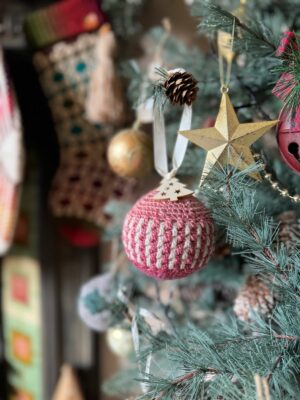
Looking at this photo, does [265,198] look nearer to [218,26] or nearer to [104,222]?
[218,26]

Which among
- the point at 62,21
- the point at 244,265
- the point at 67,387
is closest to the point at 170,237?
the point at 244,265

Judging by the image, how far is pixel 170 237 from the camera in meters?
0.40

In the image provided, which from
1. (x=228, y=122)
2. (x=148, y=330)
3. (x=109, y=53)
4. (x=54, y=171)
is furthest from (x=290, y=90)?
(x=54, y=171)

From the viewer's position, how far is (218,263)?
2.09 ft

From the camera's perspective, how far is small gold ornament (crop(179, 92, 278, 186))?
1.35 feet

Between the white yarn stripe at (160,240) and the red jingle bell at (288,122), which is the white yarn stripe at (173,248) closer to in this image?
the white yarn stripe at (160,240)

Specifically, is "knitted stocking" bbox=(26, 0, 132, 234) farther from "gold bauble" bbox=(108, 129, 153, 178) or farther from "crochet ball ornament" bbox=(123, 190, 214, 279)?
"crochet ball ornament" bbox=(123, 190, 214, 279)

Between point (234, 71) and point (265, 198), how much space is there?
0.16 meters

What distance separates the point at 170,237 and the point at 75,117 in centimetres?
45

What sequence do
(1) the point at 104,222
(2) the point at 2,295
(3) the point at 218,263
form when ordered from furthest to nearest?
(2) the point at 2,295 < (1) the point at 104,222 < (3) the point at 218,263

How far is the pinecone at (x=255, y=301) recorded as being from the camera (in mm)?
484

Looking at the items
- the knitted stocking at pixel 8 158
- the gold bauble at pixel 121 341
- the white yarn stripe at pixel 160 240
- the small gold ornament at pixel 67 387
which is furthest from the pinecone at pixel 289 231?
the small gold ornament at pixel 67 387

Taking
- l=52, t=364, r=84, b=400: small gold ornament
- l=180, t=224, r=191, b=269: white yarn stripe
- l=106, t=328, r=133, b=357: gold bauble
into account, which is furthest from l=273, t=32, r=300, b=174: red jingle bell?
l=52, t=364, r=84, b=400: small gold ornament

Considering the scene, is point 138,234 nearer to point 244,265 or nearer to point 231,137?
point 231,137
